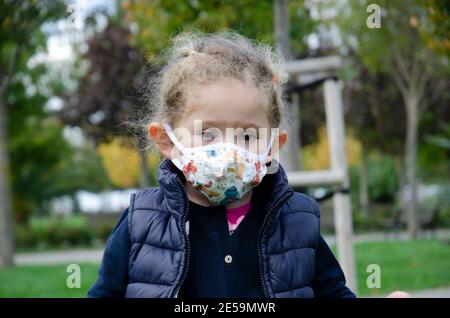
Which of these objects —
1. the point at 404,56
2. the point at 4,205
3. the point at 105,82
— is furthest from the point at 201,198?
the point at 404,56

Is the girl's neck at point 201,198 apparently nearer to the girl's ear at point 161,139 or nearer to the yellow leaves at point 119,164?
the girl's ear at point 161,139

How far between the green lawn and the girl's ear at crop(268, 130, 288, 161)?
4.69 metres

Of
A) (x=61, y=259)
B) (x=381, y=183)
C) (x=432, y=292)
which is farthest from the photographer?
(x=381, y=183)

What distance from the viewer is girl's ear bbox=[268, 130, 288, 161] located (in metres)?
2.06

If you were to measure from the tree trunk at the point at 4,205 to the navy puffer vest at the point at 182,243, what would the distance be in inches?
423

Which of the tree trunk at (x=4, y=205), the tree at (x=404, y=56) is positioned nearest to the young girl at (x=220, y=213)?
the tree trunk at (x=4, y=205)

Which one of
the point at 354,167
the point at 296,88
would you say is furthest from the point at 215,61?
the point at 354,167

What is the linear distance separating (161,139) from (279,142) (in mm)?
377

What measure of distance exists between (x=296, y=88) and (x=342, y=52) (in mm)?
14455

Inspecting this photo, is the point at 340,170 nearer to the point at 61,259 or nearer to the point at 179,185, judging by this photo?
the point at 179,185

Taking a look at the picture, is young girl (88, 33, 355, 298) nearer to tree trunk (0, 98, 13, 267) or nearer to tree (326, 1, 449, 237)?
tree trunk (0, 98, 13, 267)

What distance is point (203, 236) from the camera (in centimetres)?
191

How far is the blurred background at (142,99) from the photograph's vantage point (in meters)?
6.18

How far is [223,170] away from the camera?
1.87 m
